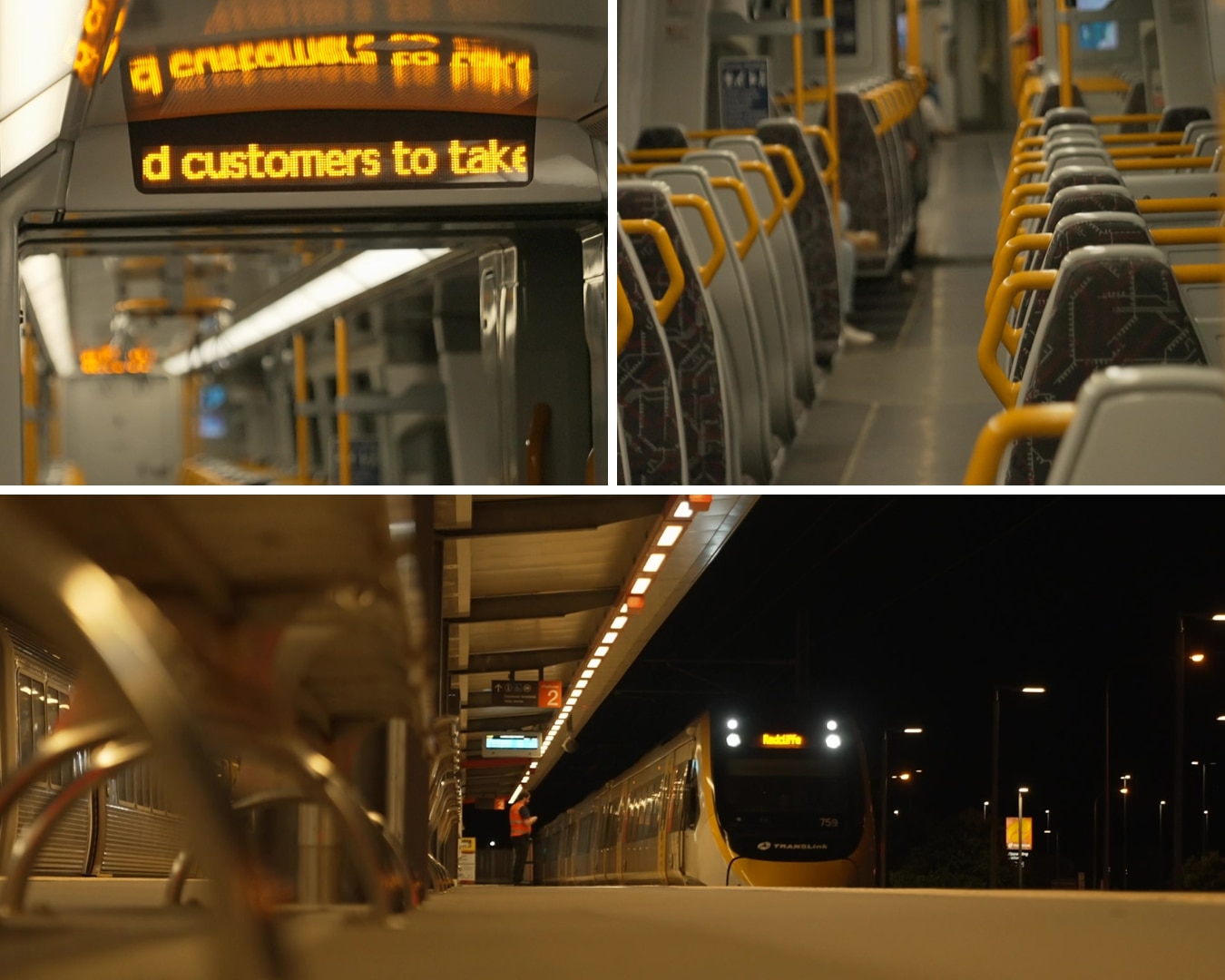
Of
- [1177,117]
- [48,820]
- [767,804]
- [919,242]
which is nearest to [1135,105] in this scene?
[1177,117]

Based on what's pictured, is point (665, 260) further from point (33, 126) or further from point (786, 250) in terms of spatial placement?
point (33, 126)

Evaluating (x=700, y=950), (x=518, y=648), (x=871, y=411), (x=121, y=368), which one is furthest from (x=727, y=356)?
(x=700, y=950)

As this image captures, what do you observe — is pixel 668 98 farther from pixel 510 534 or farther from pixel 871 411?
pixel 510 534

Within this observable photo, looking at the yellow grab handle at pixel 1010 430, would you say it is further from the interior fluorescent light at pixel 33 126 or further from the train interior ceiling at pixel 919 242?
the interior fluorescent light at pixel 33 126

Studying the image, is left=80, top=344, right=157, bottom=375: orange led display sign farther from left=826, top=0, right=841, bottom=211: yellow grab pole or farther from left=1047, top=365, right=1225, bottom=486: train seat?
left=1047, top=365, right=1225, bottom=486: train seat

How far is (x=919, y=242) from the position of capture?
2949 millimetres

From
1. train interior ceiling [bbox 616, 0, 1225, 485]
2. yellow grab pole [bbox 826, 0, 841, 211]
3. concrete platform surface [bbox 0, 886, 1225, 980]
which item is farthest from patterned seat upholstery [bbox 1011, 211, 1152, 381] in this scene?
concrete platform surface [bbox 0, 886, 1225, 980]

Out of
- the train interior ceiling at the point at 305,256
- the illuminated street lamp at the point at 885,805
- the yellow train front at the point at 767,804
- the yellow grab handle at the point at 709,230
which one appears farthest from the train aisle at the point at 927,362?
the illuminated street lamp at the point at 885,805

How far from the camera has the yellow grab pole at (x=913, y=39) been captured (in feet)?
8.78

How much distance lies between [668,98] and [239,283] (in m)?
0.91

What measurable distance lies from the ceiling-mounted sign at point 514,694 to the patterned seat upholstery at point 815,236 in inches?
73.8

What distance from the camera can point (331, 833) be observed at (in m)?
2.50

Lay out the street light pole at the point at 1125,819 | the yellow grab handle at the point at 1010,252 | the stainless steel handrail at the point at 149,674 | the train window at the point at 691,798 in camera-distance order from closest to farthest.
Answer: the stainless steel handrail at the point at 149,674, the yellow grab handle at the point at 1010,252, the train window at the point at 691,798, the street light pole at the point at 1125,819

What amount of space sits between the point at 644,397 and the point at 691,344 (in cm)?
17
